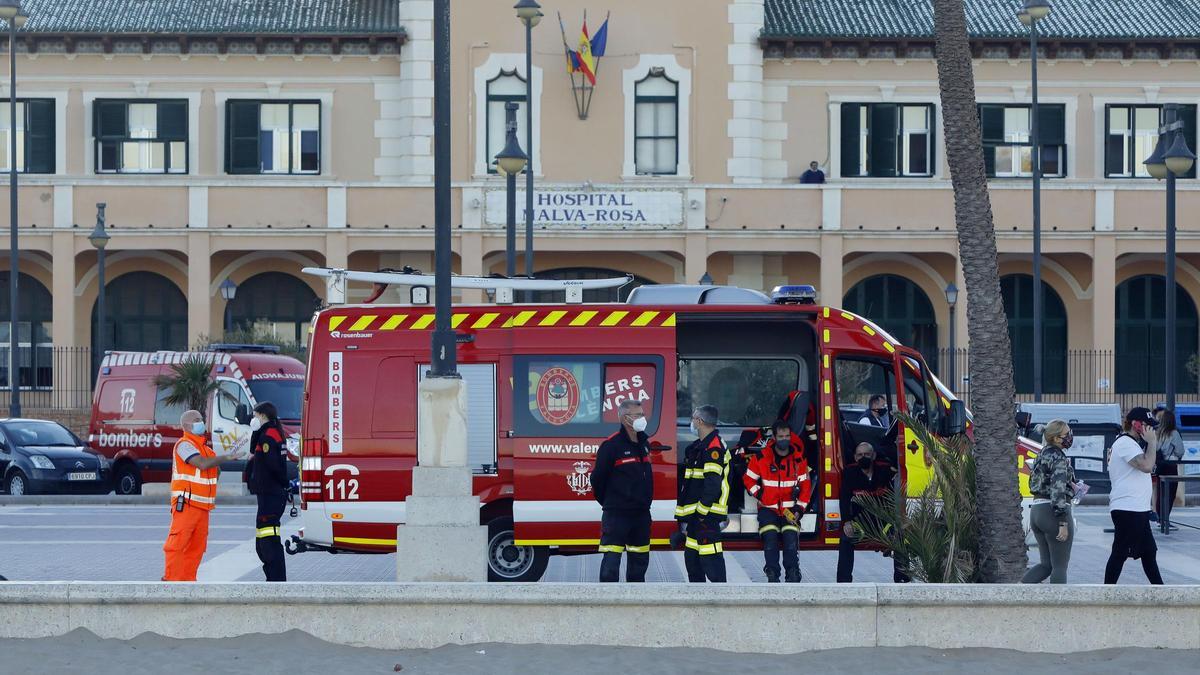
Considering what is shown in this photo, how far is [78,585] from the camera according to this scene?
424 inches

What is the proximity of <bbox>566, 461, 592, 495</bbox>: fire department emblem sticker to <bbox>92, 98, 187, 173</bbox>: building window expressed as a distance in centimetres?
2745

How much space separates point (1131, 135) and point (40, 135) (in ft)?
86.9

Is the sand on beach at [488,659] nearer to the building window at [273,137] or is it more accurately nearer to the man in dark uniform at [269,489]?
the man in dark uniform at [269,489]

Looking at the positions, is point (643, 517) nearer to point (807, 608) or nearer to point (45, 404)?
point (807, 608)

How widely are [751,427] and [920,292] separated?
86.4 feet

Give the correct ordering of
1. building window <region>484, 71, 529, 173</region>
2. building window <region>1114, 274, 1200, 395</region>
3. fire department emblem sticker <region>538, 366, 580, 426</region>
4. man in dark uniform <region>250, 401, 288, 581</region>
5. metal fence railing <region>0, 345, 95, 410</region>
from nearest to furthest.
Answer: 1. man in dark uniform <region>250, 401, 288, 581</region>
2. fire department emblem sticker <region>538, 366, 580, 426</region>
3. metal fence railing <region>0, 345, 95, 410</region>
4. building window <region>484, 71, 529, 173</region>
5. building window <region>1114, 274, 1200, 395</region>

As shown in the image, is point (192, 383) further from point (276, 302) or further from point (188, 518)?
point (276, 302)

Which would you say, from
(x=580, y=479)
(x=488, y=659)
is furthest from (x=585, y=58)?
(x=488, y=659)

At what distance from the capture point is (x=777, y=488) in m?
14.2

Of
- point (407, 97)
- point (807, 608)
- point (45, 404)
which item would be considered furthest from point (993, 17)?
point (807, 608)

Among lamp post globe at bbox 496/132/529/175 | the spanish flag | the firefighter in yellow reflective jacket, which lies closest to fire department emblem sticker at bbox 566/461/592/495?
the firefighter in yellow reflective jacket


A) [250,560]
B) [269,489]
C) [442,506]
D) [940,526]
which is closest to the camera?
[442,506]

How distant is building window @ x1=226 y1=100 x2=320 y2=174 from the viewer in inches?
1563

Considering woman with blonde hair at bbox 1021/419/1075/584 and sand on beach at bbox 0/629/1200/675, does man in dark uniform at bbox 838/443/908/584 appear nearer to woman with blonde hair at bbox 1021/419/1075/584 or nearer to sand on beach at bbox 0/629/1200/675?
woman with blonde hair at bbox 1021/419/1075/584
